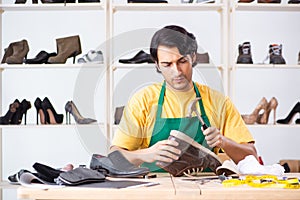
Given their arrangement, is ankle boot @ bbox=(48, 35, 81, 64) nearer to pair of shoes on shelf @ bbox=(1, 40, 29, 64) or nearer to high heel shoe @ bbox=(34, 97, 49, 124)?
pair of shoes on shelf @ bbox=(1, 40, 29, 64)

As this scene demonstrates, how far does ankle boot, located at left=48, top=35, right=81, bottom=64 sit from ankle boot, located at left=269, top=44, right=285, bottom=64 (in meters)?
1.42

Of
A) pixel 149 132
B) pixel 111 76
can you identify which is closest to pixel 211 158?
pixel 149 132

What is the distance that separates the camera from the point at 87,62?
13.2 feet

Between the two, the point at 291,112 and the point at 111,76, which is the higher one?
the point at 111,76

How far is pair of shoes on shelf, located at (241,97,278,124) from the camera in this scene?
4.16 metres

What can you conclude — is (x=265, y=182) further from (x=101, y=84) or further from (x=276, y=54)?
(x=101, y=84)

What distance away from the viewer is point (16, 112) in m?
4.15

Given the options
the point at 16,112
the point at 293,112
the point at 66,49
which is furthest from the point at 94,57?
the point at 293,112

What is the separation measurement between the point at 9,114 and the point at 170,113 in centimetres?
169

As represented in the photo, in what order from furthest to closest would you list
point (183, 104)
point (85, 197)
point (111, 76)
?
point (111, 76), point (183, 104), point (85, 197)

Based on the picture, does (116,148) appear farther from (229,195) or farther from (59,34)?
(59,34)

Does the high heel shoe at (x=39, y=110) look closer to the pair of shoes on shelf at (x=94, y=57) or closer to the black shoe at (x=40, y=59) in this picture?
the black shoe at (x=40, y=59)

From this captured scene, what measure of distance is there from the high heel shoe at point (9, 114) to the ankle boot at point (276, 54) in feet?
6.24

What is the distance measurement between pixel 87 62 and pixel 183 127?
4.91 feet
